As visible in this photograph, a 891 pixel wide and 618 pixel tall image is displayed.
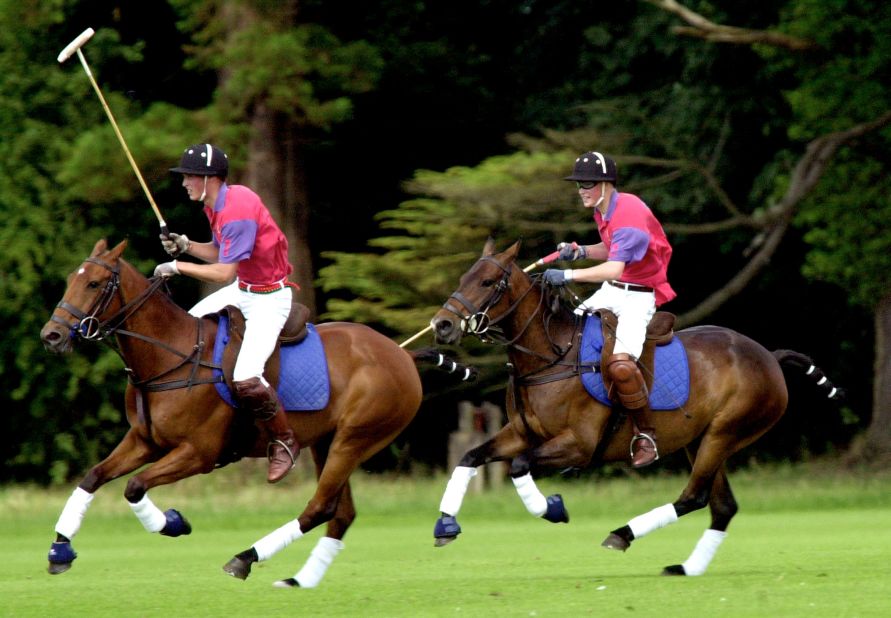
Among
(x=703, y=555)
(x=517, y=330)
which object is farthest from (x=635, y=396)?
(x=703, y=555)

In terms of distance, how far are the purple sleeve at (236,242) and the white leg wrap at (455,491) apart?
170cm

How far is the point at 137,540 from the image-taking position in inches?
590

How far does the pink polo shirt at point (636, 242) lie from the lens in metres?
10.1

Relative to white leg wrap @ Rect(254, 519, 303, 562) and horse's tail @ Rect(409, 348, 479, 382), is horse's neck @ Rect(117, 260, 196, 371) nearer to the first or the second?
white leg wrap @ Rect(254, 519, 303, 562)

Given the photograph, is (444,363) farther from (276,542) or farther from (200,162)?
(200,162)

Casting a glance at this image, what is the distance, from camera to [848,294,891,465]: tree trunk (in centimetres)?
2022

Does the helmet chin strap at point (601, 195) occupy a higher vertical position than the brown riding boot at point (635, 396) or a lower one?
higher

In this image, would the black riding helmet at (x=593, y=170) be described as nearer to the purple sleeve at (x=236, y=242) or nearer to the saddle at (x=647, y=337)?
the saddle at (x=647, y=337)

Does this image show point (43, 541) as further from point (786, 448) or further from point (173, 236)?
point (786, 448)

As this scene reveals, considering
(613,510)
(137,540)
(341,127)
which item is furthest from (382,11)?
(137,540)

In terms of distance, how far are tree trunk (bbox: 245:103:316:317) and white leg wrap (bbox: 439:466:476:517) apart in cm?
930

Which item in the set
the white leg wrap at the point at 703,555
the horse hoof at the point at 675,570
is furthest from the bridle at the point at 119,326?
the white leg wrap at the point at 703,555

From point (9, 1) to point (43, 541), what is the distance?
7.32m

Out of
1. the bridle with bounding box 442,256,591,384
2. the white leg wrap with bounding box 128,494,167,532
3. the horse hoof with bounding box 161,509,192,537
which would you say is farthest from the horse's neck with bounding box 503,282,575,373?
the white leg wrap with bounding box 128,494,167,532
